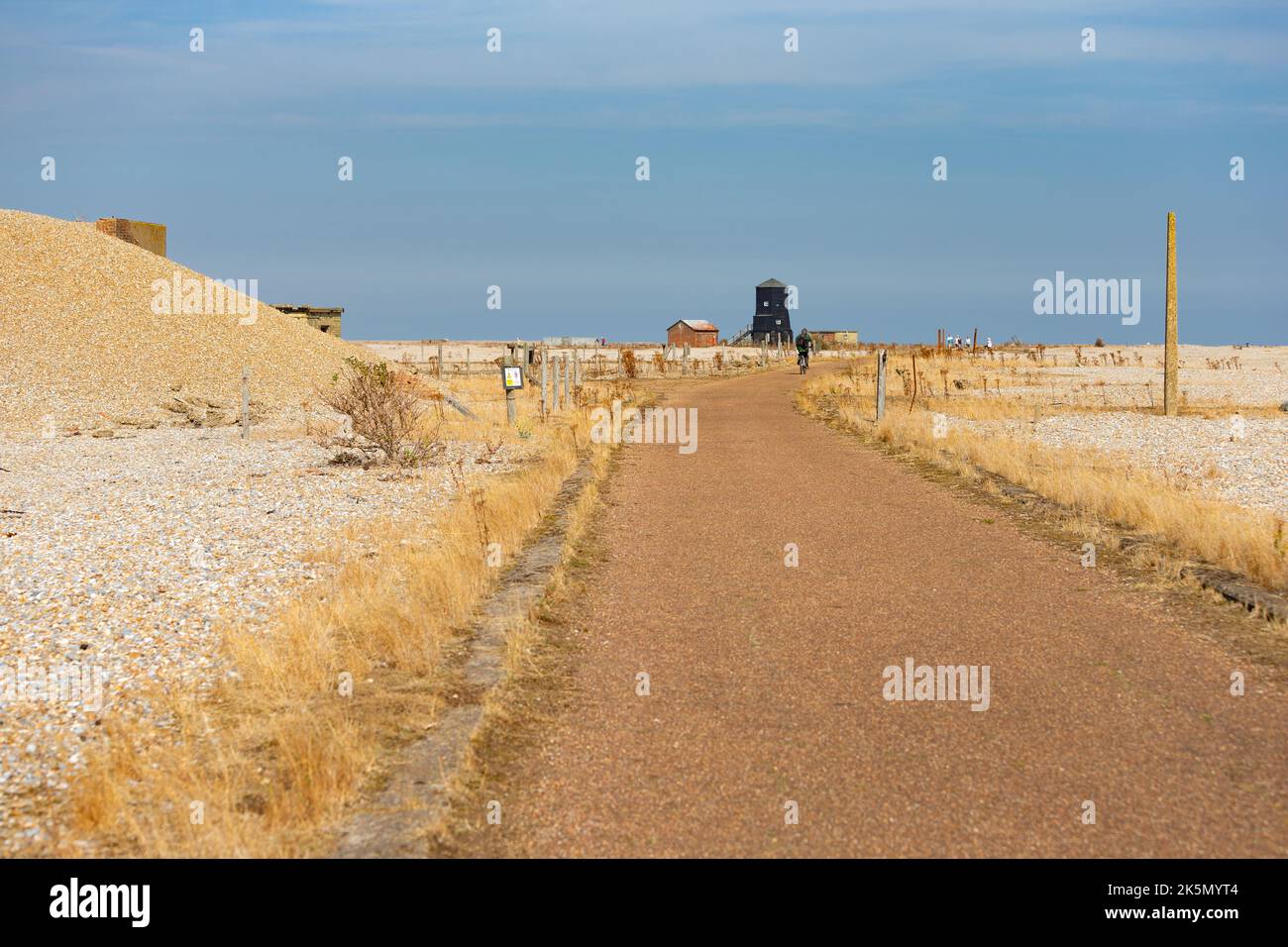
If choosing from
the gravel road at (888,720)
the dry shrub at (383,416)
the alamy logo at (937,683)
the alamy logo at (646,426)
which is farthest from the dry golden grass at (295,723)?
the alamy logo at (646,426)

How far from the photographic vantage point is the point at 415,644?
674 cm

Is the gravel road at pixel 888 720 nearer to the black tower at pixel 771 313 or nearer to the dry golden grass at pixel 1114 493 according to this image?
the dry golden grass at pixel 1114 493

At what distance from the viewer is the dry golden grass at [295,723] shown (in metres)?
4.30

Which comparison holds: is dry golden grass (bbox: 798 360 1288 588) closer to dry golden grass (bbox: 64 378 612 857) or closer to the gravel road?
the gravel road

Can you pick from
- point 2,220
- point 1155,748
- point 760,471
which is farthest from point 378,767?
point 2,220

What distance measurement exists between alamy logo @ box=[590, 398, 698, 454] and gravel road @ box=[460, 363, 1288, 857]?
10.4 metres

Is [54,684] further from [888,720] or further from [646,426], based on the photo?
[646,426]

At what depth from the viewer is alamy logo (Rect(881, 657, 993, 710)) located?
5.89 metres

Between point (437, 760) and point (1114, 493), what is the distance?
8856 millimetres
